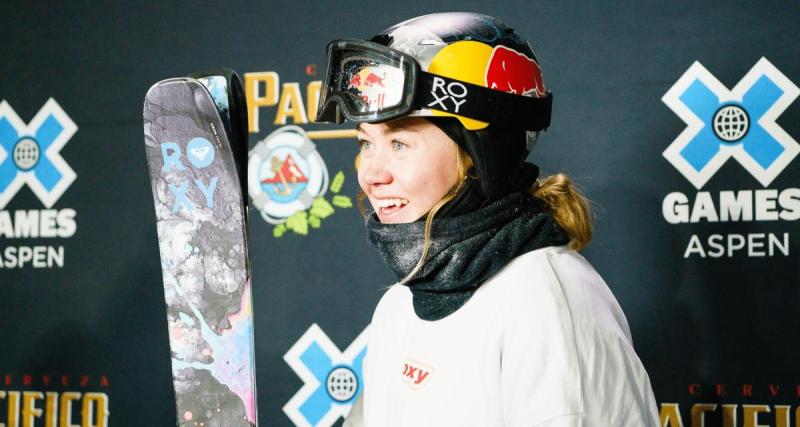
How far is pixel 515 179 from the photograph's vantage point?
139 cm

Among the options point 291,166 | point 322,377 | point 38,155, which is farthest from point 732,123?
point 38,155

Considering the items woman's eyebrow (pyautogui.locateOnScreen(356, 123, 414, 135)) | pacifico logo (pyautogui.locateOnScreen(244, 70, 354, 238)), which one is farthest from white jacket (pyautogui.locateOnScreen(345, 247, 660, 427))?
pacifico logo (pyautogui.locateOnScreen(244, 70, 354, 238))

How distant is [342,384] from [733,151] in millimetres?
1319

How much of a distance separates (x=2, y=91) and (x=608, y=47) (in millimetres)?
2056

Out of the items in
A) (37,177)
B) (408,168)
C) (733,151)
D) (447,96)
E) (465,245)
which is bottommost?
(465,245)

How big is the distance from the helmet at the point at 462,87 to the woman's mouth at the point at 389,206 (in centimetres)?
13

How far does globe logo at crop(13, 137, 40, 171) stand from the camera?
9.71ft

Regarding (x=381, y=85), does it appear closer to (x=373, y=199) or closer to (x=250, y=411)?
(x=373, y=199)

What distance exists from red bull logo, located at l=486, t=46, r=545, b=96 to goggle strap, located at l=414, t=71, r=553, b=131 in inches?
0.6

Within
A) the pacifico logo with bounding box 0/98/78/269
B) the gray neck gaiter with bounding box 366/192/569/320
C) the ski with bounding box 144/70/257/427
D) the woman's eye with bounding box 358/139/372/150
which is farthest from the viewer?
the pacifico logo with bounding box 0/98/78/269

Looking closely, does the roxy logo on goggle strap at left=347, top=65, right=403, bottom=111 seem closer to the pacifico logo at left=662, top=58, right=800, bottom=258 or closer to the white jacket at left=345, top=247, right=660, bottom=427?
the white jacket at left=345, top=247, right=660, bottom=427

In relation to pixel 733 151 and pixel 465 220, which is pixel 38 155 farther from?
pixel 733 151

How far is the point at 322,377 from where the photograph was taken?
2.68 meters

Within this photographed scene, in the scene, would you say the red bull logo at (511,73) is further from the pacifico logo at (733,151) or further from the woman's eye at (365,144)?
the pacifico logo at (733,151)
